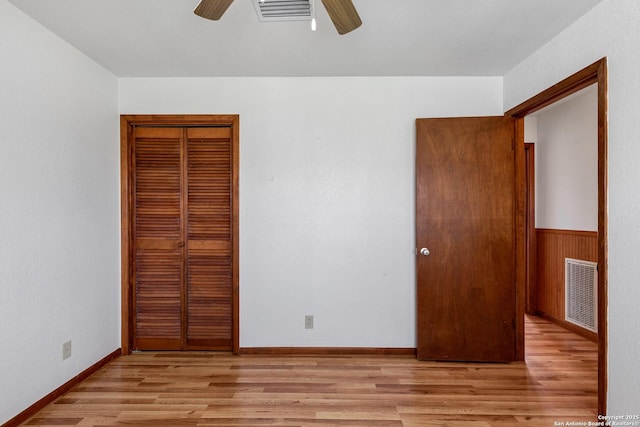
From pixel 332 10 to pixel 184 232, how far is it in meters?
2.32

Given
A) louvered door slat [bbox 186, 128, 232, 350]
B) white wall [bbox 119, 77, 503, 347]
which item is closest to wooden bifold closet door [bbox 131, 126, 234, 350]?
louvered door slat [bbox 186, 128, 232, 350]

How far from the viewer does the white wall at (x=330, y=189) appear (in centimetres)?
312

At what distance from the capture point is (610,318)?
194 cm

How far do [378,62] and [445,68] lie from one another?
585 millimetres

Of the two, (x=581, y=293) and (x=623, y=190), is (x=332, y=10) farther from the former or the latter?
(x=581, y=293)

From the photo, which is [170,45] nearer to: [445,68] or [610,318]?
[445,68]

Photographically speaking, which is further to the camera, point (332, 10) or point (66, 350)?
point (66, 350)

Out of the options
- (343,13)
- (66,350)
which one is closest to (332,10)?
(343,13)

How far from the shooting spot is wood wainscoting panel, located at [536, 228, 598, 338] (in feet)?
11.8

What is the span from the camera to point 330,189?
3141 millimetres

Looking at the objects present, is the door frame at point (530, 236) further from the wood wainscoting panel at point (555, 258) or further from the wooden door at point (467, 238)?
the wooden door at point (467, 238)

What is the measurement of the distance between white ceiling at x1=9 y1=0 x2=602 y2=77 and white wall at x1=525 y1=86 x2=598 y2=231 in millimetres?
1347

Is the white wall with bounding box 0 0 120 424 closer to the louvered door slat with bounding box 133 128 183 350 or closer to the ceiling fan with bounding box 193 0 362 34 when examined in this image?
the louvered door slat with bounding box 133 128 183 350

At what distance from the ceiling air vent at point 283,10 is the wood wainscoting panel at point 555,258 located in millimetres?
3372
